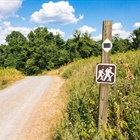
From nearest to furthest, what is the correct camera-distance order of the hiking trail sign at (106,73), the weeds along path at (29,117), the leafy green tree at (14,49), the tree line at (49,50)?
1. the hiking trail sign at (106,73)
2. the weeds along path at (29,117)
3. the tree line at (49,50)
4. the leafy green tree at (14,49)

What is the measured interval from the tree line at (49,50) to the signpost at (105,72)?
45.5 meters

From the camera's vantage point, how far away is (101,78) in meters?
4.59

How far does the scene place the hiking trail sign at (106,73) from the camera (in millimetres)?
4516

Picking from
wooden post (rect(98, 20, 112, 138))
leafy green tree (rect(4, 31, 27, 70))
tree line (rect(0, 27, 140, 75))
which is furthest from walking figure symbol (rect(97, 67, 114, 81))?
leafy green tree (rect(4, 31, 27, 70))

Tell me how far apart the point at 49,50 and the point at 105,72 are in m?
53.3

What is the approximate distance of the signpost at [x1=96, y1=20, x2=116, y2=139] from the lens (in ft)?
14.9

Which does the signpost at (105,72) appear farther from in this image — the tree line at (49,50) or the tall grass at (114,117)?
the tree line at (49,50)

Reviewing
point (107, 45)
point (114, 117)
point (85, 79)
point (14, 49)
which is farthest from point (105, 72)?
point (14, 49)

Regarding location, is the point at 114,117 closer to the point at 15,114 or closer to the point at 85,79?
the point at 85,79

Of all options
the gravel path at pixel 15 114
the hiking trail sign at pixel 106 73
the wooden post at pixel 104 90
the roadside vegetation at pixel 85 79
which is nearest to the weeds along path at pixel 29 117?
the gravel path at pixel 15 114

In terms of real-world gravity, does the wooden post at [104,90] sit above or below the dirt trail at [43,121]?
above

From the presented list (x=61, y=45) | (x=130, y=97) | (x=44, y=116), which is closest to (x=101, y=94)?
(x=130, y=97)

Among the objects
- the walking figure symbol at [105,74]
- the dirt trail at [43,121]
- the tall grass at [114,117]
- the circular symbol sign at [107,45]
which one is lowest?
the dirt trail at [43,121]

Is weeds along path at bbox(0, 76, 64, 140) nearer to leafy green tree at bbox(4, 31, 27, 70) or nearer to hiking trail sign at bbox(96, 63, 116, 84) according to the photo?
hiking trail sign at bbox(96, 63, 116, 84)
